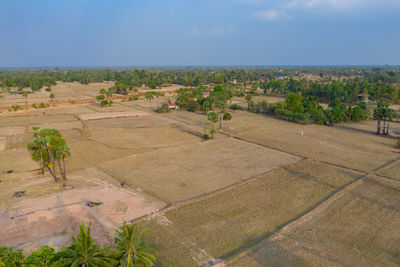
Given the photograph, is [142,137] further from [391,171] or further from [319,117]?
[319,117]

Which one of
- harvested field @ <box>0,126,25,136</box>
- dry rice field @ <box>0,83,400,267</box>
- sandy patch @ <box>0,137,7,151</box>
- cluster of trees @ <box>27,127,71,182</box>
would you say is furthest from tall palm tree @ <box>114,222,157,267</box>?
harvested field @ <box>0,126,25,136</box>

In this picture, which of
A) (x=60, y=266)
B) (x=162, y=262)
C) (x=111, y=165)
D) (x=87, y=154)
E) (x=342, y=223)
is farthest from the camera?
(x=87, y=154)

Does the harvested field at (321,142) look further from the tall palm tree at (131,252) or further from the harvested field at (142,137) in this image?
the tall palm tree at (131,252)

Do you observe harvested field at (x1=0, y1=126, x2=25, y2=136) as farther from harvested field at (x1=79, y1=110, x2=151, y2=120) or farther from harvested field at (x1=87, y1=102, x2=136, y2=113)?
harvested field at (x1=87, y1=102, x2=136, y2=113)

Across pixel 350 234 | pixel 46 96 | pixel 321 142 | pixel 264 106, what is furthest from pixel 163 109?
pixel 350 234

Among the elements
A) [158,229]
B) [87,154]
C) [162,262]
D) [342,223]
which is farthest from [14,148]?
[342,223]

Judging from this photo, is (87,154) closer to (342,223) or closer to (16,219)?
(16,219)
